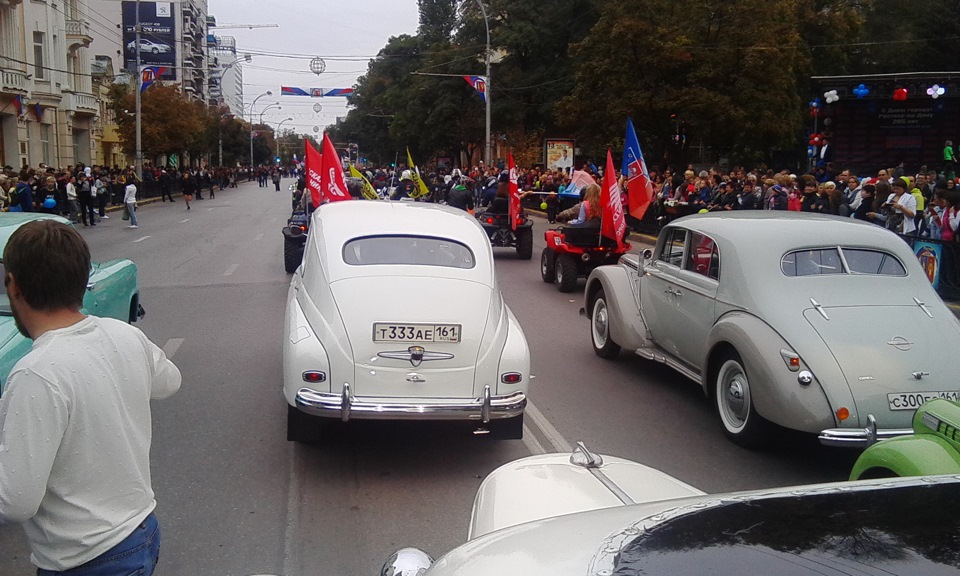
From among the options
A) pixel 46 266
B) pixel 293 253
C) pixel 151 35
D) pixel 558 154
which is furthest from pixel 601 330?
pixel 151 35

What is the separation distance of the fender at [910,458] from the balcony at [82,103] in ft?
169

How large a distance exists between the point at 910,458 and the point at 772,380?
6.07ft

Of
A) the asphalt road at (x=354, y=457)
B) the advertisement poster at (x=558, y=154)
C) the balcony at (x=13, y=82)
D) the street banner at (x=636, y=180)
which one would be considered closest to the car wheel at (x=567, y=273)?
the street banner at (x=636, y=180)

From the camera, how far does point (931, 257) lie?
12.6 metres

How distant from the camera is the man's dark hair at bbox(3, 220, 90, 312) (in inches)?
96.8

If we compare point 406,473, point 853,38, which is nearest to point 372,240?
point 406,473

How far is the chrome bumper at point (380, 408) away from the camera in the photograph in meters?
5.86

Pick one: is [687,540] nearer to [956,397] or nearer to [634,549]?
[634,549]

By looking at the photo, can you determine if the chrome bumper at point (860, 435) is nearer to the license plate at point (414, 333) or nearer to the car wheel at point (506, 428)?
the car wheel at point (506, 428)

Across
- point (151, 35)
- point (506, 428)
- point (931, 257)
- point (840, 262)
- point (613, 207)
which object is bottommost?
point (506, 428)

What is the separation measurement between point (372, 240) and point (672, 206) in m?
15.9

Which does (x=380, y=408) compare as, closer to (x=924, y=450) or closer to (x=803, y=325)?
(x=803, y=325)

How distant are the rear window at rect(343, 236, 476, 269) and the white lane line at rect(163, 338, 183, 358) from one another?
3.63 m

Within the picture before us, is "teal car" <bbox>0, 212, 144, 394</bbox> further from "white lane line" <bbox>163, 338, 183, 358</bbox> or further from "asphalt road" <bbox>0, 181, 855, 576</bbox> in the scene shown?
"asphalt road" <bbox>0, 181, 855, 576</bbox>
